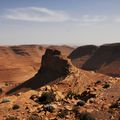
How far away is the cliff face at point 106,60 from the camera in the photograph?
83700 millimetres

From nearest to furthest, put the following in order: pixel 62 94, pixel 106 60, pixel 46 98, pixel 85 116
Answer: pixel 85 116 < pixel 46 98 < pixel 62 94 < pixel 106 60

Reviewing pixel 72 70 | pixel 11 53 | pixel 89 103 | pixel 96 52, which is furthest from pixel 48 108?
pixel 11 53

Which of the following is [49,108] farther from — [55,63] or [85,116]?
[55,63]

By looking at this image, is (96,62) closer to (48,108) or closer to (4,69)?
(4,69)

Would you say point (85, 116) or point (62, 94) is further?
point (62, 94)

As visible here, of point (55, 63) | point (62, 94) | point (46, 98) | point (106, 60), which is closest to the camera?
point (46, 98)

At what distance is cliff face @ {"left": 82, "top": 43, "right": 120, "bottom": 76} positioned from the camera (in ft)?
275

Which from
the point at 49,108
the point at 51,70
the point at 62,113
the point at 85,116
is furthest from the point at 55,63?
the point at 85,116

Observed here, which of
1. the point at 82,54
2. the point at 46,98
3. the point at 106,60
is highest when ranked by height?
the point at 46,98

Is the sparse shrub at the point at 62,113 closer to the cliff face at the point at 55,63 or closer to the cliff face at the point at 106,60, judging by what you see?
the cliff face at the point at 55,63

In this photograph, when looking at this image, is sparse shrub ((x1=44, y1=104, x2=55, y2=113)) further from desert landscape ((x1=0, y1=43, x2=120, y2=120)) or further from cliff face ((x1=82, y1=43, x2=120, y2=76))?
cliff face ((x1=82, y1=43, x2=120, y2=76))

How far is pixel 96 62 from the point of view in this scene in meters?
96.4

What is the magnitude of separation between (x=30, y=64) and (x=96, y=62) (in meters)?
22.8

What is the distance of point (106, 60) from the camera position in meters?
94.1
